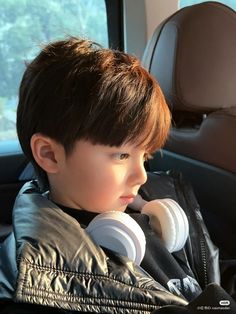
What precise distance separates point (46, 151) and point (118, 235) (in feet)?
0.80

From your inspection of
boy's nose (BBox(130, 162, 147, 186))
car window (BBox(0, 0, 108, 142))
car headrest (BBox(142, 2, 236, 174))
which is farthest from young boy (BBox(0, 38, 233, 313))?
car window (BBox(0, 0, 108, 142))

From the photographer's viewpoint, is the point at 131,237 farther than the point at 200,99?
No

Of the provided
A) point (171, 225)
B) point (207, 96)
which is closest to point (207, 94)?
point (207, 96)

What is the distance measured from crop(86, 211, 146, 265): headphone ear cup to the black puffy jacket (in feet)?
0.07

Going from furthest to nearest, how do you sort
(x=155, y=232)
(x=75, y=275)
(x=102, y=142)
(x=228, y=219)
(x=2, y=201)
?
1. (x=2, y=201)
2. (x=228, y=219)
3. (x=155, y=232)
4. (x=102, y=142)
5. (x=75, y=275)

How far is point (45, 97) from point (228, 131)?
587 mm

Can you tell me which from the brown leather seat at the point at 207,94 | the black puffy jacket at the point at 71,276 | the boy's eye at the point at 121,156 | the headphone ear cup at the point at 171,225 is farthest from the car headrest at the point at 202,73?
the black puffy jacket at the point at 71,276

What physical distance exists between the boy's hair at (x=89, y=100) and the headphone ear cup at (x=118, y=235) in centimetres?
15

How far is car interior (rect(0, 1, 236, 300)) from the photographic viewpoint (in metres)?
1.61

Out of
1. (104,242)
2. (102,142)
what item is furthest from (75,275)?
(102,142)

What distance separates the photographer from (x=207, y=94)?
5.47ft

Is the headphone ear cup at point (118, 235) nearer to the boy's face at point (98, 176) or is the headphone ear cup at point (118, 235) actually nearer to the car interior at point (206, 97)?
the boy's face at point (98, 176)

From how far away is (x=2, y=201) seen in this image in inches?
75.6

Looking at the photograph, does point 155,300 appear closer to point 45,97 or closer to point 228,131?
point 45,97
